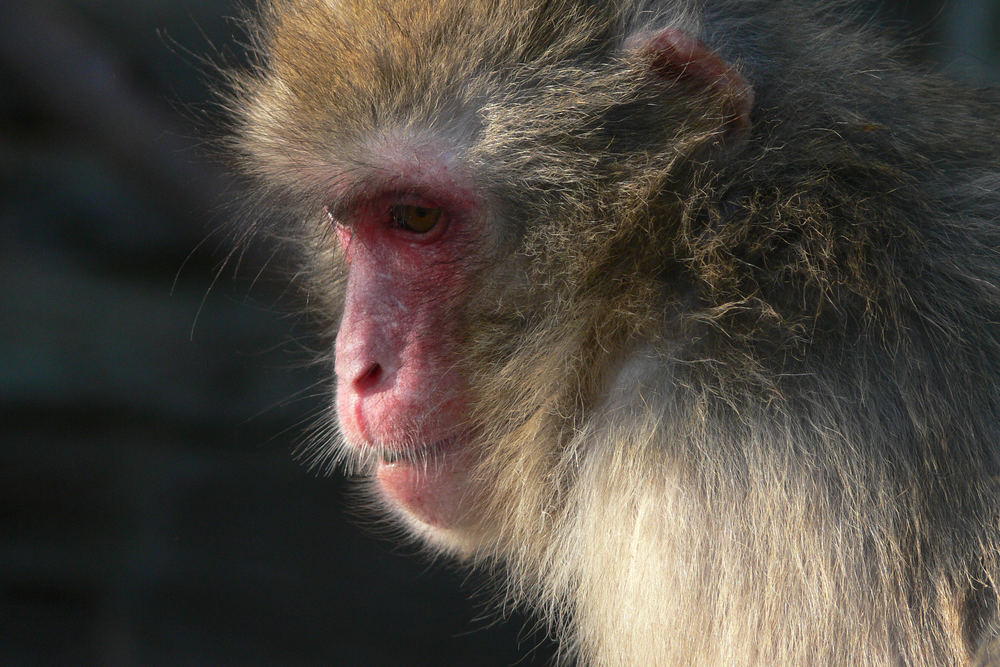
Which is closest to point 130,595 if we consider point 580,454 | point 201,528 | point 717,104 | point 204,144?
point 201,528

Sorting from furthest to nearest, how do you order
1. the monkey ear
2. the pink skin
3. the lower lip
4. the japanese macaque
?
the lower lip → the pink skin → the monkey ear → the japanese macaque

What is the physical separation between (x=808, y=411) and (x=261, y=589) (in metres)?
2.45

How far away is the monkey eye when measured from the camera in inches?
75.0

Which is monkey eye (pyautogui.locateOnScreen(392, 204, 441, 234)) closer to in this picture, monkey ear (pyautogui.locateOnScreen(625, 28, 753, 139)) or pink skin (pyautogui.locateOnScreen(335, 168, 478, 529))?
pink skin (pyautogui.locateOnScreen(335, 168, 478, 529))

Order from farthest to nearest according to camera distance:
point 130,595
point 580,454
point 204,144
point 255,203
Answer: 1. point 130,595
2. point 204,144
3. point 255,203
4. point 580,454

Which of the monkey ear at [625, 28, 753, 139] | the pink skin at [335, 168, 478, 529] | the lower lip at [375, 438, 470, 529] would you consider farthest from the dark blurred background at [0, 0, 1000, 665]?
the monkey ear at [625, 28, 753, 139]

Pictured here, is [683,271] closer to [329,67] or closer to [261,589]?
[329,67]

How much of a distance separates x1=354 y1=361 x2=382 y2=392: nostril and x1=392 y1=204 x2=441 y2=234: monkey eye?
276 mm

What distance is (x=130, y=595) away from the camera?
3.25 m

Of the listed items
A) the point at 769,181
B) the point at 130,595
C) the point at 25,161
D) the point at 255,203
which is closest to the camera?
the point at 769,181

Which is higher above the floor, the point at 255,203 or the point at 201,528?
the point at 255,203

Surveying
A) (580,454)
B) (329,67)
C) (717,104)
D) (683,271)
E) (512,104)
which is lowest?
(580,454)

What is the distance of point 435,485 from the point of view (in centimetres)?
204

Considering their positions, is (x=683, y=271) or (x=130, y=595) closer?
(x=683, y=271)
